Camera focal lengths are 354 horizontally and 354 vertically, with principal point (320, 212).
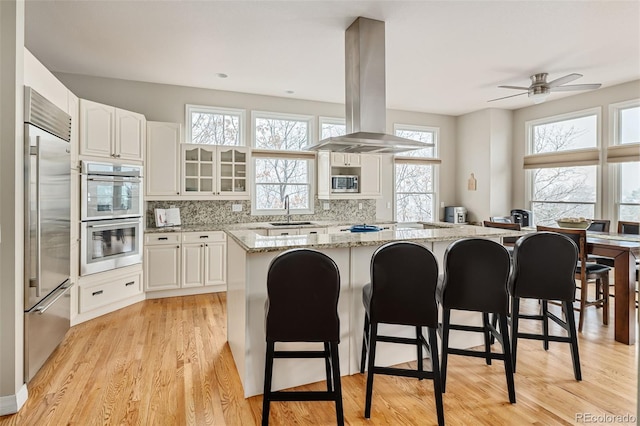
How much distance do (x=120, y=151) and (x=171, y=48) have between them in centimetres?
131

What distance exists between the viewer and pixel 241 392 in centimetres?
235

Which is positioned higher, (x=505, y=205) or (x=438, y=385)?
(x=505, y=205)

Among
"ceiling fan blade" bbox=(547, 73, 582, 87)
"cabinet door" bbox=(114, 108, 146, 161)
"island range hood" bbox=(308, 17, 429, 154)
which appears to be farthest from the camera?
"cabinet door" bbox=(114, 108, 146, 161)

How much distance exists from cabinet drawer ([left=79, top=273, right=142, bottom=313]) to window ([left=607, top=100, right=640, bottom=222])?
6526mm

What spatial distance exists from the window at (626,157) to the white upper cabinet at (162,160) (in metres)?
6.06

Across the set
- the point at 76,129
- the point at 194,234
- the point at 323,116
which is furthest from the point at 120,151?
the point at 323,116

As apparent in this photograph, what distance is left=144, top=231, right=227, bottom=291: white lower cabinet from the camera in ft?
14.7

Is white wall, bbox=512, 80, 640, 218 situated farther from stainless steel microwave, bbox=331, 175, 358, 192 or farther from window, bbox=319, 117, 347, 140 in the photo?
window, bbox=319, 117, 347, 140

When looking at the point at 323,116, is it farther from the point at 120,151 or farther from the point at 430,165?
the point at 120,151

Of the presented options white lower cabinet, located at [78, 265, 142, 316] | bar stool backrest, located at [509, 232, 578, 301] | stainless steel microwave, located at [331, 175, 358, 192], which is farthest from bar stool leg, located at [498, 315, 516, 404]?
white lower cabinet, located at [78, 265, 142, 316]

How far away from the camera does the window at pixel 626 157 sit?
15.8 ft

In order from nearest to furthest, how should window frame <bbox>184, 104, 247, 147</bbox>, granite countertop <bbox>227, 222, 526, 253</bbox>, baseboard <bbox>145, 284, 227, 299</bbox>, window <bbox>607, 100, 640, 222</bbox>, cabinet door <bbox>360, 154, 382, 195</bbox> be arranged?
1. granite countertop <bbox>227, 222, 526, 253</bbox>
2. baseboard <bbox>145, 284, 227, 299</bbox>
3. window <bbox>607, 100, 640, 222</bbox>
4. window frame <bbox>184, 104, 247, 147</bbox>
5. cabinet door <bbox>360, 154, 382, 195</bbox>

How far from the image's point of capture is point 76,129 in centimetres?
368

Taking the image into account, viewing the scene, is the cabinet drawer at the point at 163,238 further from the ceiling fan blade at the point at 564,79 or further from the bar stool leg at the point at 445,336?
the ceiling fan blade at the point at 564,79
